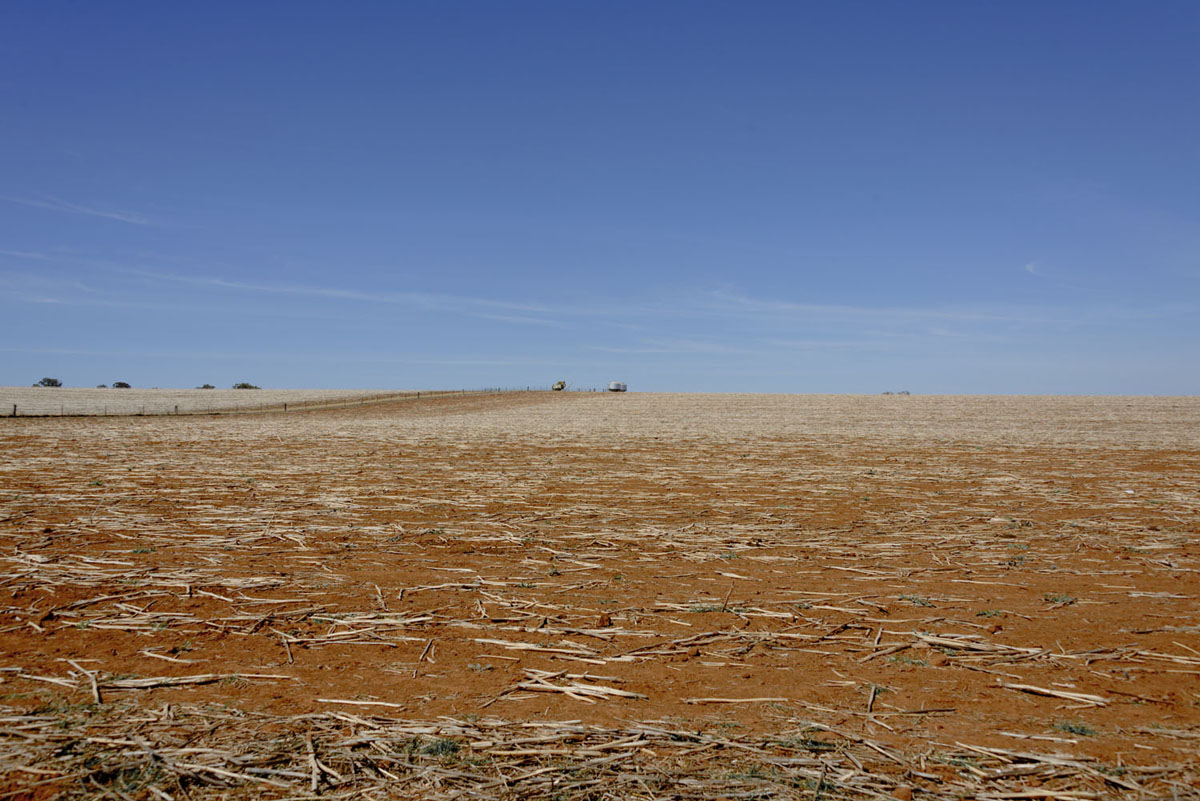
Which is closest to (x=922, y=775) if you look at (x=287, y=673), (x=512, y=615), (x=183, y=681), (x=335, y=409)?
(x=512, y=615)

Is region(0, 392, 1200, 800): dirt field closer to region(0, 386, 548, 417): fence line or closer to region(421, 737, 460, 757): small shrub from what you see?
region(421, 737, 460, 757): small shrub

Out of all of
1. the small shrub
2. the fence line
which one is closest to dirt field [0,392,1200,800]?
the small shrub

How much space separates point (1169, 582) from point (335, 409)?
67.4 m

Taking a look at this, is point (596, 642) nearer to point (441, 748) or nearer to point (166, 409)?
point (441, 748)

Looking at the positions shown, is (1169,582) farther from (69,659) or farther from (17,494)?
(17,494)

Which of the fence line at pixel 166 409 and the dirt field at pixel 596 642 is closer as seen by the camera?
the dirt field at pixel 596 642

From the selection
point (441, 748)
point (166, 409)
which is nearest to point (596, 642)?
point (441, 748)

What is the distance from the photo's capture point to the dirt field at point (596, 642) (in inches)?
179

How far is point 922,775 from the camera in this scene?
447cm

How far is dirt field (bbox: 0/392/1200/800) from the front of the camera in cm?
456

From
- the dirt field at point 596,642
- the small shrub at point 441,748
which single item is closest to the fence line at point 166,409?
the dirt field at point 596,642

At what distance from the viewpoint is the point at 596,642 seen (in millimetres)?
6898

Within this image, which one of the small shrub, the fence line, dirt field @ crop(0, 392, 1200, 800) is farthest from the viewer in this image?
the fence line

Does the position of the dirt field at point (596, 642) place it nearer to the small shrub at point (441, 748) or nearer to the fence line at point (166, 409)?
the small shrub at point (441, 748)
